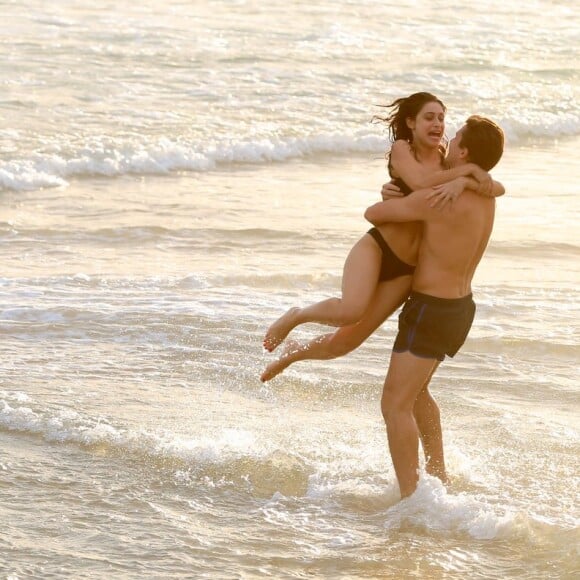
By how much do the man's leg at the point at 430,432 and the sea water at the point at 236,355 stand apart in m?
0.17

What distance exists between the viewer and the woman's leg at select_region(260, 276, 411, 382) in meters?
5.75

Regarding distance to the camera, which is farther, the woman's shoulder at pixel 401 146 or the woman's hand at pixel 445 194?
the woman's shoulder at pixel 401 146

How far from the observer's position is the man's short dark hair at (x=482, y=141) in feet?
17.9

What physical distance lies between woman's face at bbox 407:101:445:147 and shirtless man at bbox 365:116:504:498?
99 millimetres

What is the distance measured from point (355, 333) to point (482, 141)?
1.09m

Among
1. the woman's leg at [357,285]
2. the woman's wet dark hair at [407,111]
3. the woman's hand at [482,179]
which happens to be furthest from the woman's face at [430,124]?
the woman's leg at [357,285]

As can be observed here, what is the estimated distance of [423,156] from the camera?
18.5 ft

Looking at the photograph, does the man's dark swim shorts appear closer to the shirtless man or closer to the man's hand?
the shirtless man

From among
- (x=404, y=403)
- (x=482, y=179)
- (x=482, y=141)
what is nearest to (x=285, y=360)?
(x=404, y=403)

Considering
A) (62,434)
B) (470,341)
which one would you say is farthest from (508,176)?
(62,434)

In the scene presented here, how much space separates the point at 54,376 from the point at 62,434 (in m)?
1.01

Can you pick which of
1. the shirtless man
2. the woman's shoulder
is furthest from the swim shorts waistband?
the woman's shoulder

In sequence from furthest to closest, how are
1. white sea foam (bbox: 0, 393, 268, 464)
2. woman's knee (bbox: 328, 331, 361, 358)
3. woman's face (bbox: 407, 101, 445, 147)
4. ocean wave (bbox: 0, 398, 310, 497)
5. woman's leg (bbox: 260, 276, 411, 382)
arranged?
white sea foam (bbox: 0, 393, 268, 464)
ocean wave (bbox: 0, 398, 310, 497)
woman's knee (bbox: 328, 331, 361, 358)
woman's leg (bbox: 260, 276, 411, 382)
woman's face (bbox: 407, 101, 445, 147)

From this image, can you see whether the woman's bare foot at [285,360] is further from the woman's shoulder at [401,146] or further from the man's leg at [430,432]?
the woman's shoulder at [401,146]
